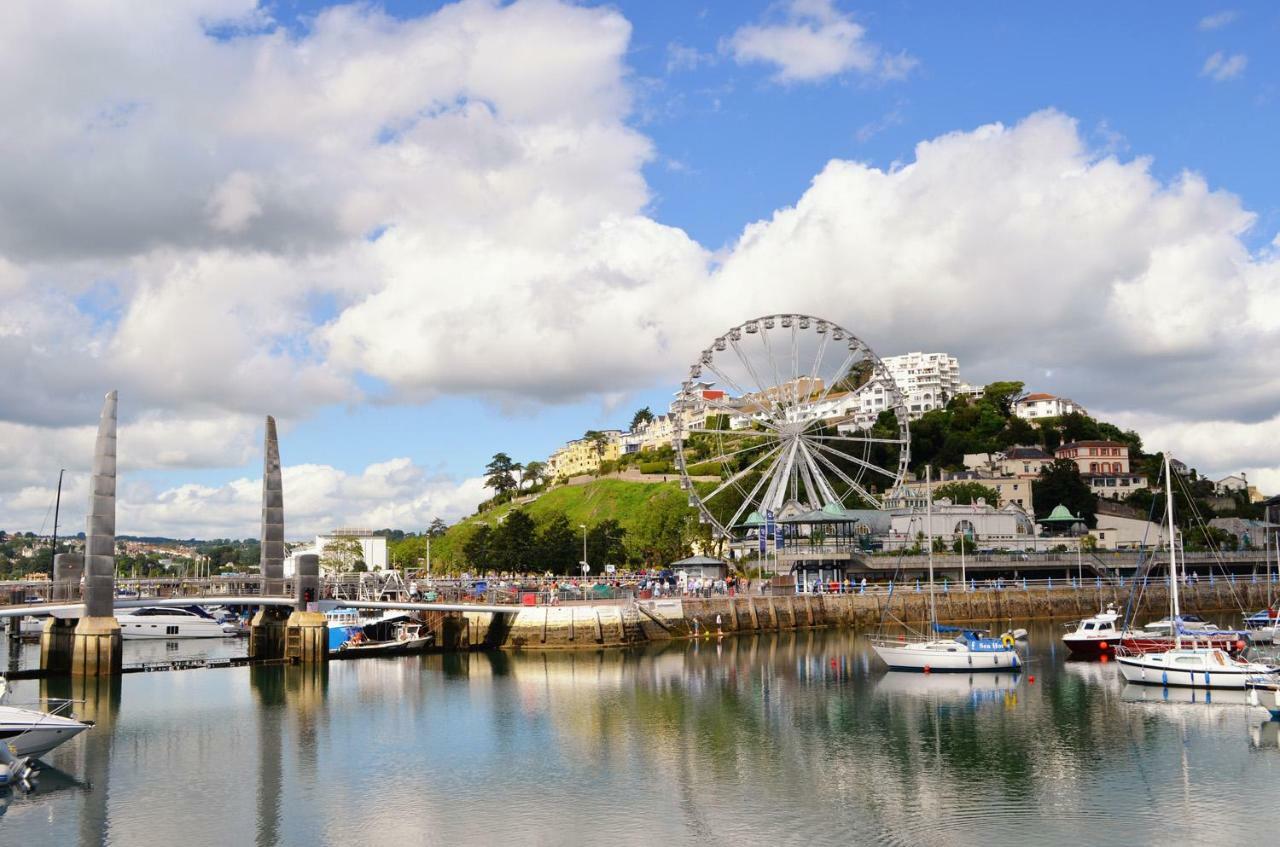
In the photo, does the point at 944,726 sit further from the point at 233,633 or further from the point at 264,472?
the point at 233,633

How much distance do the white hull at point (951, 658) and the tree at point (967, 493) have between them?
7060 cm

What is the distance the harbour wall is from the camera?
77000 millimetres

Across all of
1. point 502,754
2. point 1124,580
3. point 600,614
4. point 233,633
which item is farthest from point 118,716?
point 1124,580

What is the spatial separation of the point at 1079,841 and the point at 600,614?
4883 cm

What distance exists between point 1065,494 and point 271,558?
102001 mm

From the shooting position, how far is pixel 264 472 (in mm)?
71000

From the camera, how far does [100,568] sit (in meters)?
62.6

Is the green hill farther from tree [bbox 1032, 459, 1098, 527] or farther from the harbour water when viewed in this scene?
the harbour water

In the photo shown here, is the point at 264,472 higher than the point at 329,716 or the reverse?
higher

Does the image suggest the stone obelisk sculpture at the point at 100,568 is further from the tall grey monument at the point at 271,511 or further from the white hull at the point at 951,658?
the white hull at the point at 951,658

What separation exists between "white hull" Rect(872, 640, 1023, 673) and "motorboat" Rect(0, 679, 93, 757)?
41322 mm

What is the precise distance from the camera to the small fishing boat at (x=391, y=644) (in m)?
77.9

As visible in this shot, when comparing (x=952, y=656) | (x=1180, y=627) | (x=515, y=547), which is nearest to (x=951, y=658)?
(x=952, y=656)

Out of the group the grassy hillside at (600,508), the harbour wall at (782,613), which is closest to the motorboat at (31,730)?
the harbour wall at (782,613)
